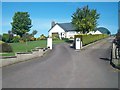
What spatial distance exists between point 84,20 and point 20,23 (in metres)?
33.2

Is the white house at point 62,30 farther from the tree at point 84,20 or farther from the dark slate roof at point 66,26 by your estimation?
the tree at point 84,20

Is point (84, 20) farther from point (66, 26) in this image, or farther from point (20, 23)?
point (66, 26)

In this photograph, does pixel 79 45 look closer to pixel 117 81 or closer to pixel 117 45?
pixel 117 45

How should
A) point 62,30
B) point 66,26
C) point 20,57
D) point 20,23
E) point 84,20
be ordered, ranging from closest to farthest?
point 20,57 → point 84,20 → point 20,23 → point 62,30 → point 66,26

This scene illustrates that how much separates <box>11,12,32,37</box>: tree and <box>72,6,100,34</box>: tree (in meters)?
29.4

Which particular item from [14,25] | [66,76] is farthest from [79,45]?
[14,25]

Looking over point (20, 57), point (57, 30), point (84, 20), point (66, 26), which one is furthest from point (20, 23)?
point (20, 57)

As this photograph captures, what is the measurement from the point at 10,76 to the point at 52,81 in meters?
3.07

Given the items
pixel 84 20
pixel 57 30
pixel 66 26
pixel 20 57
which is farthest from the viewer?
pixel 66 26

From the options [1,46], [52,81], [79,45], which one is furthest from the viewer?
[79,45]

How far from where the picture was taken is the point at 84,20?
51531mm

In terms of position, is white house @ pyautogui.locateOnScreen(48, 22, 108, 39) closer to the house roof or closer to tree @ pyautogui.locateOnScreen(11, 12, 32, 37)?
the house roof

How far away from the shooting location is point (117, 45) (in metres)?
22.3

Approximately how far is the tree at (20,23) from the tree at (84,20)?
2937 cm
